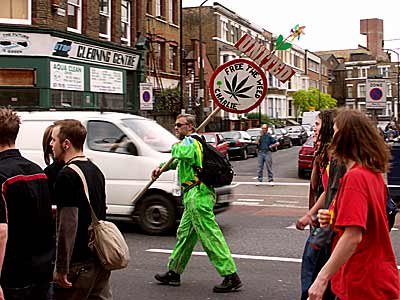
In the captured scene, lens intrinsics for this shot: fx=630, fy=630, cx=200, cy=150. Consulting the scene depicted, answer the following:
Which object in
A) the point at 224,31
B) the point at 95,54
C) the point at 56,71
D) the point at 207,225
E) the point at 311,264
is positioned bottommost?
the point at 311,264

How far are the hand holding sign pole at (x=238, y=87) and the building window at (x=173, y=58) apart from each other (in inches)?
1215

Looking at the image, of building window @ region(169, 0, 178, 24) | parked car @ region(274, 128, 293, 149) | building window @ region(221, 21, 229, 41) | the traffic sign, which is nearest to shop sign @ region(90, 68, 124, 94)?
building window @ region(169, 0, 178, 24)

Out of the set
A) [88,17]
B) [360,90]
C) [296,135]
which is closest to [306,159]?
[88,17]

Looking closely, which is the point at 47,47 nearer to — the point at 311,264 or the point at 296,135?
the point at 311,264

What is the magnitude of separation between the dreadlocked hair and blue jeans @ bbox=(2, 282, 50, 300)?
2.48 metres

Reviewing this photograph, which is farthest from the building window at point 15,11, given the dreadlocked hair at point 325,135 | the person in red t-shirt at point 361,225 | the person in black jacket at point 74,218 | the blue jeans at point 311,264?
the person in red t-shirt at point 361,225

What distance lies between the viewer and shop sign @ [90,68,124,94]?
82.8 feet

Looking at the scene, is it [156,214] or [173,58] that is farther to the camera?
[173,58]

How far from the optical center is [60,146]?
4348mm

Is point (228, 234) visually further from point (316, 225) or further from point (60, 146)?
point (60, 146)

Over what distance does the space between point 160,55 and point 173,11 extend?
3.12 metres

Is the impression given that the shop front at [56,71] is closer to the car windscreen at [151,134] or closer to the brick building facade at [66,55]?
the brick building facade at [66,55]

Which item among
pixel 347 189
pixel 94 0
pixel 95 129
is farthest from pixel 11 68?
pixel 347 189

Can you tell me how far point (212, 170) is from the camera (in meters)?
6.65
